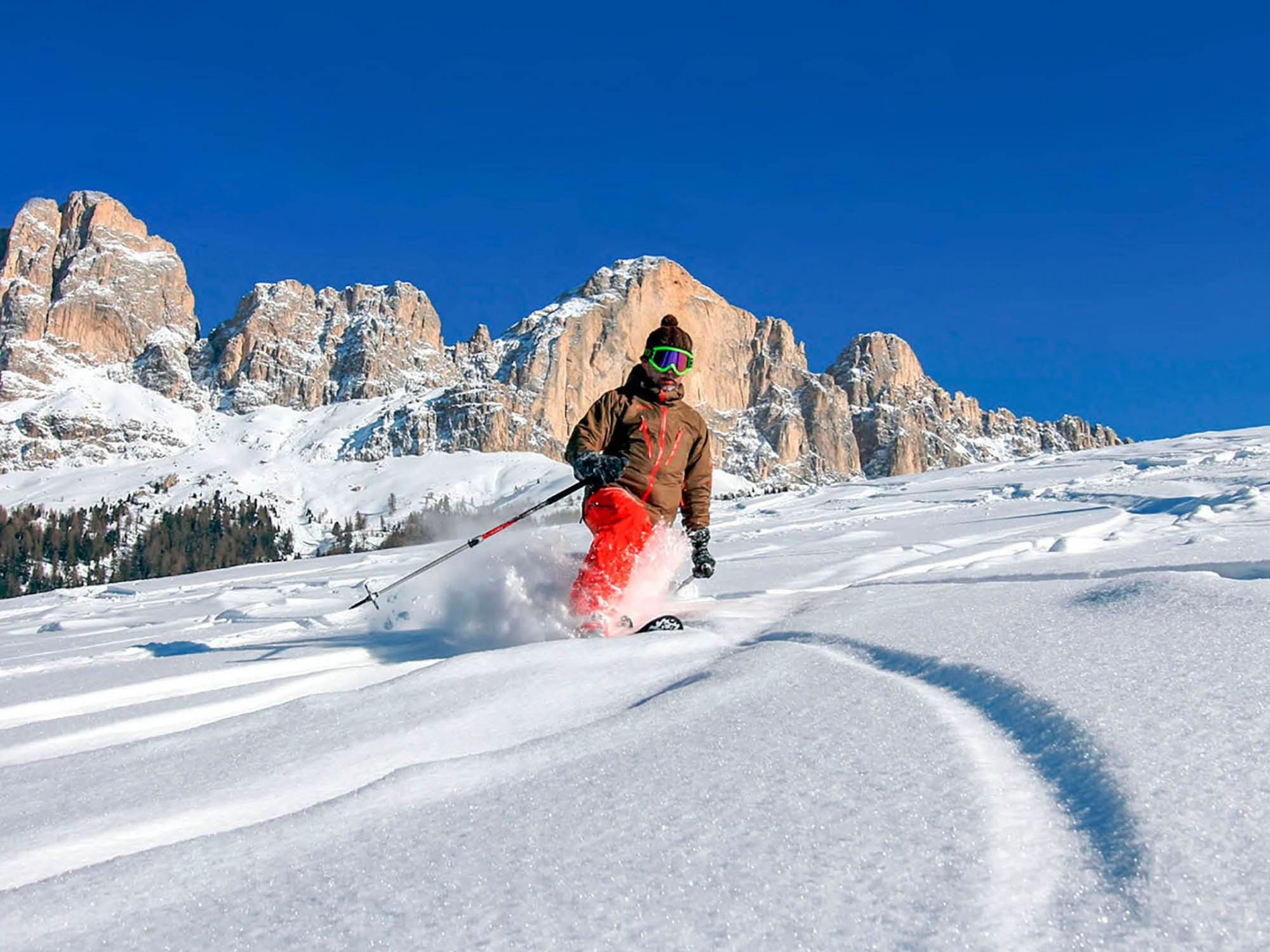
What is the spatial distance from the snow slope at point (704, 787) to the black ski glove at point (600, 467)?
1377mm

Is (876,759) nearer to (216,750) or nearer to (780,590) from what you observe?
(216,750)

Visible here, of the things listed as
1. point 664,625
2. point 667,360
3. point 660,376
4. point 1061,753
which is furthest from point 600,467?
point 1061,753

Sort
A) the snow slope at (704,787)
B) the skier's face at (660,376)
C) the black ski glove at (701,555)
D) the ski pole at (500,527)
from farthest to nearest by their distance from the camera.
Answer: the skier's face at (660,376), the black ski glove at (701,555), the ski pole at (500,527), the snow slope at (704,787)

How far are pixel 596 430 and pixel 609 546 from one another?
3.09 feet

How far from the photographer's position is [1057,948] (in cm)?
116

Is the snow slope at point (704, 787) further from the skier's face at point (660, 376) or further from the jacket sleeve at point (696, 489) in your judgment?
the skier's face at point (660, 376)

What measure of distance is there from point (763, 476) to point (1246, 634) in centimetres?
19825

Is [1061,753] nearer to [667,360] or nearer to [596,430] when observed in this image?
[596,430]

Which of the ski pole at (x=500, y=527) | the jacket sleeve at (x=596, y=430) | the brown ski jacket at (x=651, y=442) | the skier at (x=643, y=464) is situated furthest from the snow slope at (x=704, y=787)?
the jacket sleeve at (x=596, y=430)

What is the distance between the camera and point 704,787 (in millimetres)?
1854

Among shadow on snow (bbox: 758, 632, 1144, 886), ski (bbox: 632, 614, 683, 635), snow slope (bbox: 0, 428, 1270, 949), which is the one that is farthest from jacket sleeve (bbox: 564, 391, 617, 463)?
shadow on snow (bbox: 758, 632, 1144, 886)

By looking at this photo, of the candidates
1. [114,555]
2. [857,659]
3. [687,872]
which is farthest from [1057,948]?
[114,555]

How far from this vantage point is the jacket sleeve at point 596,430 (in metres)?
5.72

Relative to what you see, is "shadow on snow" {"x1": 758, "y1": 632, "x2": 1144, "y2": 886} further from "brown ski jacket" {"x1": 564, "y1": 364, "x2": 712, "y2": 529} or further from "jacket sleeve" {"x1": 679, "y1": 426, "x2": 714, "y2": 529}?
"jacket sleeve" {"x1": 679, "y1": 426, "x2": 714, "y2": 529}
